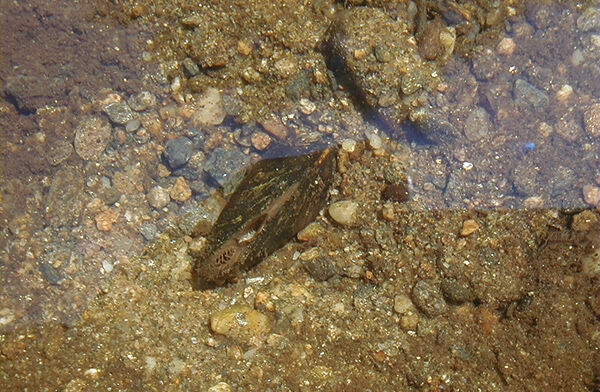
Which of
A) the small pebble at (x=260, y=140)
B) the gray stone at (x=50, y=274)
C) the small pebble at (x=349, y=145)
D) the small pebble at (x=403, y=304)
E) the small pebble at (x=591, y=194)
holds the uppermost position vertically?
the small pebble at (x=591, y=194)

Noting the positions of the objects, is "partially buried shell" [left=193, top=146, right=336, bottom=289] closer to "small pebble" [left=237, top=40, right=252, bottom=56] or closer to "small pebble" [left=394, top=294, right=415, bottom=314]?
"small pebble" [left=394, top=294, right=415, bottom=314]

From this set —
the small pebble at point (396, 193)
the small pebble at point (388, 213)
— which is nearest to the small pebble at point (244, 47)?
the small pebble at point (396, 193)

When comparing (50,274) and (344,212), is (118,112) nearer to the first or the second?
(50,274)

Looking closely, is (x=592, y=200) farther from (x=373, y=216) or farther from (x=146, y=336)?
(x=146, y=336)

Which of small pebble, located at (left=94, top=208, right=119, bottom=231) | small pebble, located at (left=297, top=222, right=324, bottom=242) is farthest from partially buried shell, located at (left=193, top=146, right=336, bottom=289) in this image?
small pebble, located at (left=94, top=208, right=119, bottom=231)

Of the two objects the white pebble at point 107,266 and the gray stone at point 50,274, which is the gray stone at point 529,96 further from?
the gray stone at point 50,274

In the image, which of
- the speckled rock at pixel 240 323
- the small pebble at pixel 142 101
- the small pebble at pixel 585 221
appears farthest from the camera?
the small pebble at pixel 142 101

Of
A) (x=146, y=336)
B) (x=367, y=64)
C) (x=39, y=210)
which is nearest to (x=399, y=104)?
(x=367, y=64)
